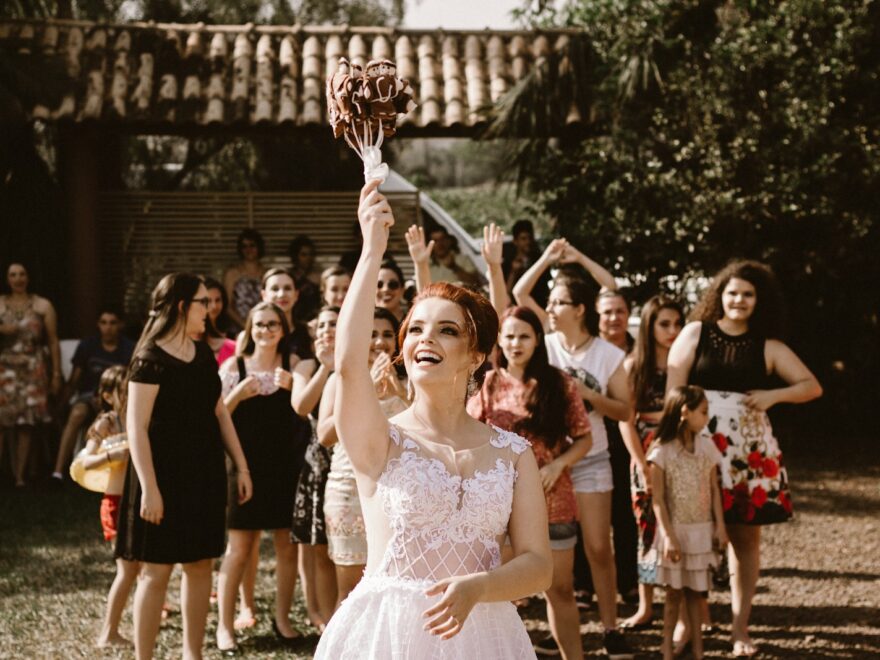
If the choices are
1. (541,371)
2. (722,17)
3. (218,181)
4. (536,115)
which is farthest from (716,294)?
(218,181)

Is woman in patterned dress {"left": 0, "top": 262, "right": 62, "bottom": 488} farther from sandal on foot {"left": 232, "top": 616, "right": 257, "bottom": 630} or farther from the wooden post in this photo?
sandal on foot {"left": 232, "top": 616, "right": 257, "bottom": 630}

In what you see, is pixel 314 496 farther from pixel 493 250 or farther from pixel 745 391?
pixel 745 391

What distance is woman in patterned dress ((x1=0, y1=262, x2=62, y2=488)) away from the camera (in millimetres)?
10320

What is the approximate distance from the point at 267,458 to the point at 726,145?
7.10 m

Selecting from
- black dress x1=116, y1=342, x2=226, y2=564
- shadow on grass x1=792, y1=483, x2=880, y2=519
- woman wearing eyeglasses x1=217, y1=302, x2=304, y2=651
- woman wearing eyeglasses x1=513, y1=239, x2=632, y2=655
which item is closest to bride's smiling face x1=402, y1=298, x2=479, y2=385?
Answer: black dress x1=116, y1=342, x2=226, y2=564

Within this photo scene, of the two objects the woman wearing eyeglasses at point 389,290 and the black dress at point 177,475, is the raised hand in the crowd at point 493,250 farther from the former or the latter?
the black dress at point 177,475

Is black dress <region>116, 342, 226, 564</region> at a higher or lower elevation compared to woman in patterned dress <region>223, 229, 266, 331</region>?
lower

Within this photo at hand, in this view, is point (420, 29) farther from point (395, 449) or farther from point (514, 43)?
point (395, 449)

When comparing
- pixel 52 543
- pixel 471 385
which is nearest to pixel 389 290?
pixel 471 385

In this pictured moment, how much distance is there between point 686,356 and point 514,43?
7111mm

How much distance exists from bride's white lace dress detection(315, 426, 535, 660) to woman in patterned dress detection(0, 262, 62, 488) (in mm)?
8248

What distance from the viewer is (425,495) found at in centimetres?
279

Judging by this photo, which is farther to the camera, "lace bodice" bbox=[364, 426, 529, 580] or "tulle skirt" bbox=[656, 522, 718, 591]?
"tulle skirt" bbox=[656, 522, 718, 591]

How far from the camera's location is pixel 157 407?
4969 mm
